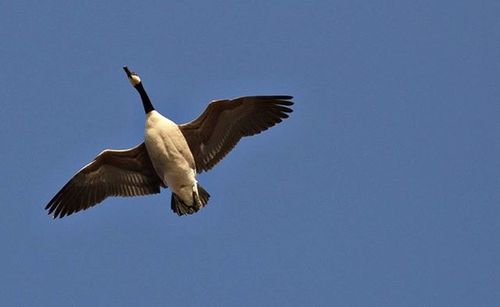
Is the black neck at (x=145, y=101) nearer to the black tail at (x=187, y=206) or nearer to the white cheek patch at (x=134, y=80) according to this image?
the white cheek patch at (x=134, y=80)

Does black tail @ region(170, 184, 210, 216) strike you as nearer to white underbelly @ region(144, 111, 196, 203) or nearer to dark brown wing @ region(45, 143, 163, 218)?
white underbelly @ region(144, 111, 196, 203)

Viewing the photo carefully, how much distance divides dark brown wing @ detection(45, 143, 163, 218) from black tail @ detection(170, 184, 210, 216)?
121cm

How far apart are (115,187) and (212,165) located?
2653mm

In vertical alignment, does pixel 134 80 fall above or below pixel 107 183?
above

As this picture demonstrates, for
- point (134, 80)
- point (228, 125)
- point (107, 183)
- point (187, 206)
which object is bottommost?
point (187, 206)

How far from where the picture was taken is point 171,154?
871 inches

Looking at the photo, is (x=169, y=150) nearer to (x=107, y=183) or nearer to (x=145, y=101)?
(x=145, y=101)

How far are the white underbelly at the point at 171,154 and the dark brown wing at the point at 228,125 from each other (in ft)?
2.35

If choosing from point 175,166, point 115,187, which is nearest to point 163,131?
point 175,166

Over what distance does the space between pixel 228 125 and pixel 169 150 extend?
1905 millimetres

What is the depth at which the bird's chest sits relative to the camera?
2200 cm

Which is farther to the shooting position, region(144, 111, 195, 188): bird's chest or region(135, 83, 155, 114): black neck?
region(135, 83, 155, 114): black neck

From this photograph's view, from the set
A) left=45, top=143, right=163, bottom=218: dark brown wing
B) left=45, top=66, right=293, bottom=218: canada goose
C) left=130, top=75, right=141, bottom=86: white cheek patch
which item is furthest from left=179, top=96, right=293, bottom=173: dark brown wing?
left=130, top=75, right=141, bottom=86: white cheek patch

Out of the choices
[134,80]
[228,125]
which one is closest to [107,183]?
[134,80]
